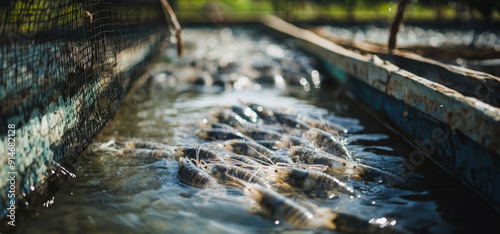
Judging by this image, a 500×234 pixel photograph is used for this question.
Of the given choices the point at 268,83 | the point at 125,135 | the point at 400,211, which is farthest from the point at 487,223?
the point at 268,83

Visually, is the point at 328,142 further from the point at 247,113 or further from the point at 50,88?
the point at 50,88

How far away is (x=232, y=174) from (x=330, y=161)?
119 cm

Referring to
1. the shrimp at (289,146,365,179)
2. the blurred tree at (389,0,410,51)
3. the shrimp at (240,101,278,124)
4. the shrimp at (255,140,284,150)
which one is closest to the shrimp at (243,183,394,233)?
the shrimp at (289,146,365,179)

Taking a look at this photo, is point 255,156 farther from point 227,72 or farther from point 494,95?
point 227,72

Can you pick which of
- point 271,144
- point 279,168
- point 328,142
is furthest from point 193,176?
point 328,142

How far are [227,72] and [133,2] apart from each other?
335cm

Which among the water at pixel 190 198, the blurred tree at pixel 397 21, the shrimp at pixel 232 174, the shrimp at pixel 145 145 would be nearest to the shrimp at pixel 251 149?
the shrimp at pixel 232 174

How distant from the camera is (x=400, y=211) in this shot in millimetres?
3812

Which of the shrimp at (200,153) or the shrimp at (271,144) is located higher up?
the shrimp at (200,153)

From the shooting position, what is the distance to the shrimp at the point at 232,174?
14.0 ft

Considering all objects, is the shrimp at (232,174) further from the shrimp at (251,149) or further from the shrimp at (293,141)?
the shrimp at (293,141)

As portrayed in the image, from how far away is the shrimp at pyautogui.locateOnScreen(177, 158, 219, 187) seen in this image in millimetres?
4289

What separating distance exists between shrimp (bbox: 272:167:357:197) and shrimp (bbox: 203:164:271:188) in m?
0.27

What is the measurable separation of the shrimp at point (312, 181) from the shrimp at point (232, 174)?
272mm
